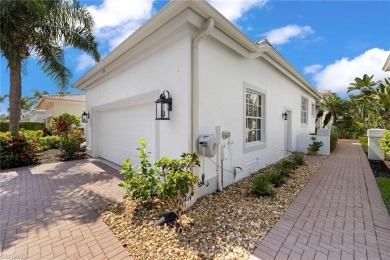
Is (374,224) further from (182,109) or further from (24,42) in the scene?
(24,42)

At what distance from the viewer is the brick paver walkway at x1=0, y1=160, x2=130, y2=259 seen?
9.67 ft

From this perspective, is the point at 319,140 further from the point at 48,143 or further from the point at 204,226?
the point at 48,143

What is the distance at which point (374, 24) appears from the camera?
798cm

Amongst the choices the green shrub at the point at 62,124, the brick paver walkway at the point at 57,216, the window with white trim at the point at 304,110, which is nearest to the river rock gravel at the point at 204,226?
the brick paver walkway at the point at 57,216

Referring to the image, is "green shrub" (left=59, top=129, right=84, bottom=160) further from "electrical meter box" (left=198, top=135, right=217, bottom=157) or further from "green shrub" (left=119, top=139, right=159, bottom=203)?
"electrical meter box" (left=198, top=135, right=217, bottom=157)

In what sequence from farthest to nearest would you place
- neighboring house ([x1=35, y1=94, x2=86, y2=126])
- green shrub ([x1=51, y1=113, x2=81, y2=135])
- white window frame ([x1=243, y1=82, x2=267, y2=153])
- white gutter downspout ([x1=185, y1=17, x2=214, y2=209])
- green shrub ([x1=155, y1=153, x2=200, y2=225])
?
1. neighboring house ([x1=35, y1=94, x2=86, y2=126])
2. green shrub ([x1=51, y1=113, x2=81, y2=135])
3. white window frame ([x1=243, y1=82, x2=267, y2=153])
4. white gutter downspout ([x1=185, y1=17, x2=214, y2=209])
5. green shrub ([x1=155, y1=153, x2=200, y2=225])

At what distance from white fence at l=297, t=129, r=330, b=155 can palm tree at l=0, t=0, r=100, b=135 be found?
1211 centimetres

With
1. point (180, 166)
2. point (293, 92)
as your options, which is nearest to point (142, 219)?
point (180, 166)

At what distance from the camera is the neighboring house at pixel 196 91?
4.34 meters

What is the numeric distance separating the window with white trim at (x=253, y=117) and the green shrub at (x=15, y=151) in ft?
30.6

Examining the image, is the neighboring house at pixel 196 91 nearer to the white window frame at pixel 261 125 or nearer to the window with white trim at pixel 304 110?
the white window frame at pixel 261 125

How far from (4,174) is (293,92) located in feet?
43.9

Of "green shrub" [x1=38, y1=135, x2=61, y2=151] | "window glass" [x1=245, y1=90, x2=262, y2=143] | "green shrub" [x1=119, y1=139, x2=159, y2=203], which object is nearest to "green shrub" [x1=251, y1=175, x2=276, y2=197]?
"window glass" [x1=245, y1=90, x2=262, y2=143]

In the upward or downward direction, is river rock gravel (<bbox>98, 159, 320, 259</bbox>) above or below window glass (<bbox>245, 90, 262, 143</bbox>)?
below
